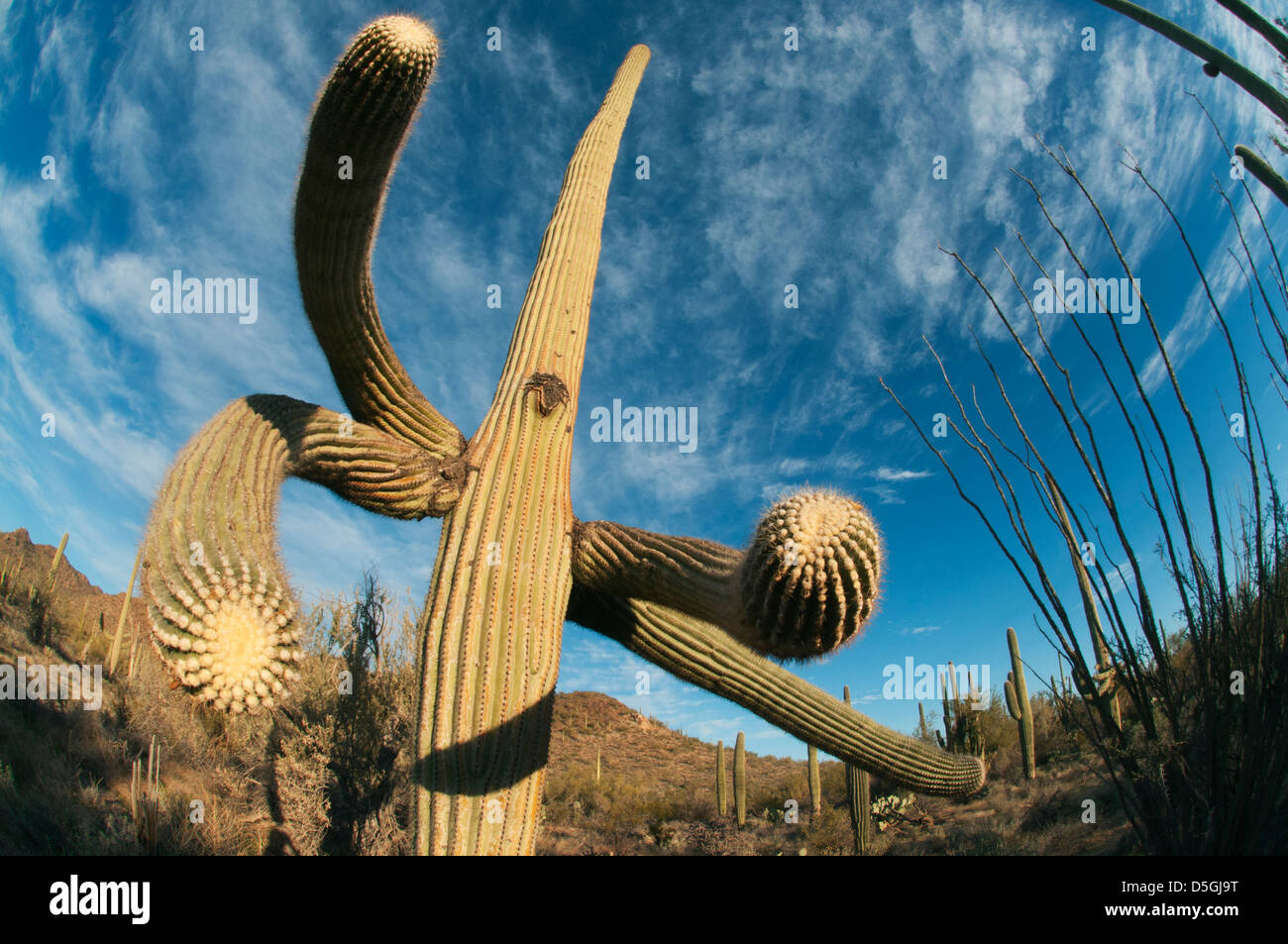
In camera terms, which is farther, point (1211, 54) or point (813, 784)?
point (813, 784)

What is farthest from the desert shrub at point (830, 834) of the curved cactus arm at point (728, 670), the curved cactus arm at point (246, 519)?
the curved cactus arm at point (246, 519)

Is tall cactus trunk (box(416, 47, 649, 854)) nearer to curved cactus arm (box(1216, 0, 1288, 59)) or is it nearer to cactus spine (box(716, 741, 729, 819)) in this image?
curved cactus arm (box(1216, 0, 1288, 59))

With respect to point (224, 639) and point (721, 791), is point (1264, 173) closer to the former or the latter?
point (224, 639)

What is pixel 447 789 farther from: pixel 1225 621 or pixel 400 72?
pixel 1225 621

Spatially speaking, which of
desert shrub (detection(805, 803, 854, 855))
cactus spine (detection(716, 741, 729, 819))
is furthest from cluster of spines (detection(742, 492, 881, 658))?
cactus spine (detection(716, 741, 729, 819))

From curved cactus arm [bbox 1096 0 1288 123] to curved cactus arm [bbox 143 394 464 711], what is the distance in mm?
3388

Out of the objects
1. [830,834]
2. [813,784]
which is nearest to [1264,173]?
[830,834]

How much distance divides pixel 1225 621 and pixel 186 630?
3.96m

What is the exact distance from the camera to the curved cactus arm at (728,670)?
4.04 m

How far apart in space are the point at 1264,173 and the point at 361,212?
12.0ft

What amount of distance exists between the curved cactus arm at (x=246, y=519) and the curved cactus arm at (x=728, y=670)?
1213mm

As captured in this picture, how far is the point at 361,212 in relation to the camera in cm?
321
